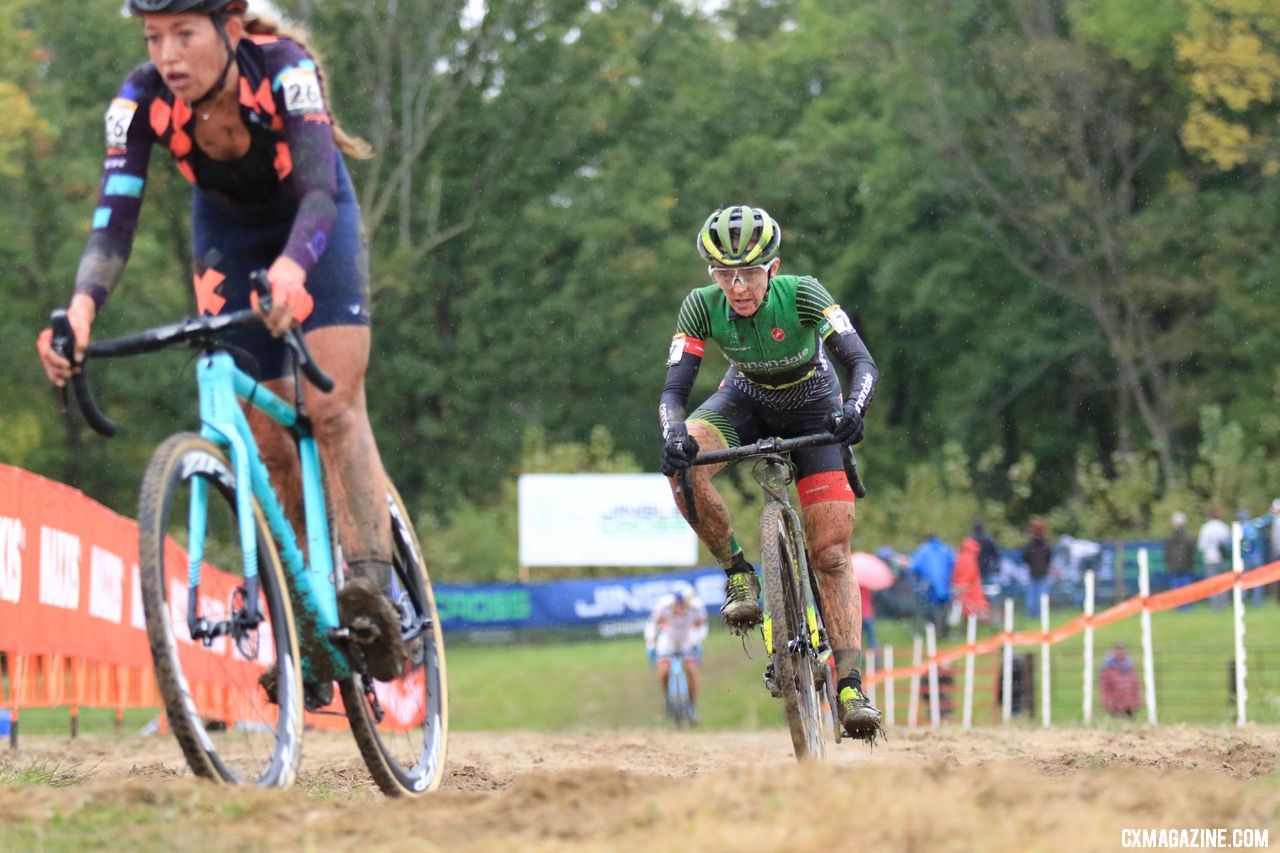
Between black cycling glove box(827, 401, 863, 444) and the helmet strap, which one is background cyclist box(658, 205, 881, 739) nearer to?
black cycling glove box(827, 401, 863, 444)

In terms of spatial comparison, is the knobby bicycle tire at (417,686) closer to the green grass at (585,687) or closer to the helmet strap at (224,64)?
the helmet strap at (224,64)

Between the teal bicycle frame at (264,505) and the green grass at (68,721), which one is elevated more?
the teal bicycle frame at (264,505)

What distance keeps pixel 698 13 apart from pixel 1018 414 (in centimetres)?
1584

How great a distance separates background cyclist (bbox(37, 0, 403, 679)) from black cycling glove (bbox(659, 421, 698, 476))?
5.46 ft

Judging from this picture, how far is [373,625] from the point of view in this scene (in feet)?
19.4

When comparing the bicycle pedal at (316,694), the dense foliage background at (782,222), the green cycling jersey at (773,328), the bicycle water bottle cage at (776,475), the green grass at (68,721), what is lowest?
the green grass at (68,721)

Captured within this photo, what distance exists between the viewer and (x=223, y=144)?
5.95 m

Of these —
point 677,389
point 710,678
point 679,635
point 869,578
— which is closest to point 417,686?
point 677,389

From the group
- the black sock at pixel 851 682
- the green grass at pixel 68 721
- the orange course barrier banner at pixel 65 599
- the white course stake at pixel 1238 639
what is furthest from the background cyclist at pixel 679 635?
the black sock at pixel 851 682

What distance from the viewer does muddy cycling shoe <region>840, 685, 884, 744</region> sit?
783 centimetres

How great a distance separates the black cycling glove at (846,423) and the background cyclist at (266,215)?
7.05 ft

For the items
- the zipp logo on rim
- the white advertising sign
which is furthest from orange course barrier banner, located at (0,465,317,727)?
the white advertising sign

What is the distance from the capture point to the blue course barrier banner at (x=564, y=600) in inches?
1475

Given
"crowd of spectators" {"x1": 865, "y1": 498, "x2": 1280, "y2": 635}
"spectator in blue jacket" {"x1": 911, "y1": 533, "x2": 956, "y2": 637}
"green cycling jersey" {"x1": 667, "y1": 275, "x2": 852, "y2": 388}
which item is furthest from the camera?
"crowd of spectators" {"x1": 865, "y1": 498, "x2": 1280, "y2": 635}
